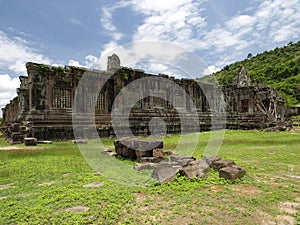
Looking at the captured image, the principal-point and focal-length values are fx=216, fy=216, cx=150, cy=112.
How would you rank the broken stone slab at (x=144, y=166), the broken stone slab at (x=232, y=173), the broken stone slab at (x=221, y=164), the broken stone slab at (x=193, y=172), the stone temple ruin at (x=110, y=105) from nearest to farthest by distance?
the broken stone slab at (x=232, y=173) < the broken stone slab at (x=193, y=172) < the broken stone slab at (x=221, y=164) < the broken stone slab at (x=144, y=166) < the stone temple ruin at (x=110, y=105)

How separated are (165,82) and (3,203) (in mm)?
18045

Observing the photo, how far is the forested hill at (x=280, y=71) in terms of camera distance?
5644 cm

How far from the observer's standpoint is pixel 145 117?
17.7 meters

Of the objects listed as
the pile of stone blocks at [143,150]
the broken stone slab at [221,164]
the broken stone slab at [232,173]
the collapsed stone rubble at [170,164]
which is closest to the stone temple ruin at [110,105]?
the collapsed stone rubble at [170,164]

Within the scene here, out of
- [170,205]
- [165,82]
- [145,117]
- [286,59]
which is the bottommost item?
[170,205]

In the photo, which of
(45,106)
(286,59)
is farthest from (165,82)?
(286,59)

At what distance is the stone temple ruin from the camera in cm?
1376

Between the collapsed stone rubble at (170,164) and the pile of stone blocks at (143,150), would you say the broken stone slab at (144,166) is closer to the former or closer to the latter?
the collapsed stone rubble at (170,164)

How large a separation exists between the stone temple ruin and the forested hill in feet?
116

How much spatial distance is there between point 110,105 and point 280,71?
61621 mm

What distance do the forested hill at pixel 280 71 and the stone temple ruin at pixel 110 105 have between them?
116ft

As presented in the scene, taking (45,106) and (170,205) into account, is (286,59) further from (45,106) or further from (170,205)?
(170,205)

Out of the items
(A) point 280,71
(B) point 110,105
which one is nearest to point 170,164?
(B) point 110,105

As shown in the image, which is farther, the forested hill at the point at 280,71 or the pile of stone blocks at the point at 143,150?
the forested hill at the point at 280,71
